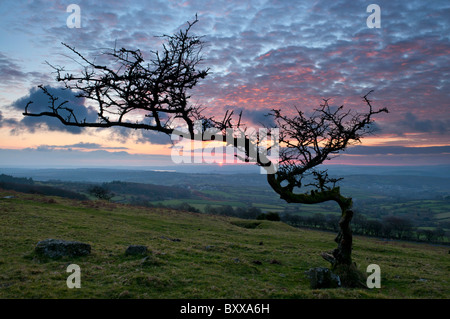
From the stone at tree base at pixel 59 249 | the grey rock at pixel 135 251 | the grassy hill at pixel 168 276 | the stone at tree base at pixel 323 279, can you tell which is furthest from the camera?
the grey rock at pixel 135 251

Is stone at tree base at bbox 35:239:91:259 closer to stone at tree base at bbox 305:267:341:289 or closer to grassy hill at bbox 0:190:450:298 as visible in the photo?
grassy hill at bbox 0:190:450:298

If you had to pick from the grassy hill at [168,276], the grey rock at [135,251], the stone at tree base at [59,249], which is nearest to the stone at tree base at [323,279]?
the grassy hill at [168,276]

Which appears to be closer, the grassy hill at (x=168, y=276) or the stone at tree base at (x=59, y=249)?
the grassy hill at (x=168, y=276)

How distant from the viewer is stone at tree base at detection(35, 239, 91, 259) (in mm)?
12719

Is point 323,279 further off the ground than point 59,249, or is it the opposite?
point 59,249

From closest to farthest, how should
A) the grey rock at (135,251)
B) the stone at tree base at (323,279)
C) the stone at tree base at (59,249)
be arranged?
the stone at tree base at (323,279)
the stone at tree base at (59,249)
the grey rock at (135,251)

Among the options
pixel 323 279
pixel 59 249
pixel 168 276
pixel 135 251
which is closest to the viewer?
pixel 168 276

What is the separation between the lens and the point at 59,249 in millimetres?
12914

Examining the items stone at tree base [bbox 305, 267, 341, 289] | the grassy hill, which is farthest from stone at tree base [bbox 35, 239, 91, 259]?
stone at tree base [bbox 305, 267, 341, 289]

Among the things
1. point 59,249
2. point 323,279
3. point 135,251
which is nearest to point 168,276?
point 135,251

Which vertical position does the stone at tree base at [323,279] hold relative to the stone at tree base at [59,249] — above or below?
below

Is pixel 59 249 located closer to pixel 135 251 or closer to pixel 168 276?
pixel 135 251

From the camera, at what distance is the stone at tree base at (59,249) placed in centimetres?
1272

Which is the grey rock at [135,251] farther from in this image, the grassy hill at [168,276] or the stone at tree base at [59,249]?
the stone at tree base at [59,249]
